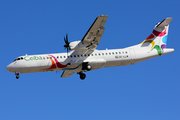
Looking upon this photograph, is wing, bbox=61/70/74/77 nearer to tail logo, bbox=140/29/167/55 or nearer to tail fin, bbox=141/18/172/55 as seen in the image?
tail fin, bbox=141/18/172/55

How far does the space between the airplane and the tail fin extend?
0.11 metres

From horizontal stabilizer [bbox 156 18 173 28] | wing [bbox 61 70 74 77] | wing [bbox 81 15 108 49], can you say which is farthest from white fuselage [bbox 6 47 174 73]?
horizontal stabilizer [bbox 156 18 173 28]

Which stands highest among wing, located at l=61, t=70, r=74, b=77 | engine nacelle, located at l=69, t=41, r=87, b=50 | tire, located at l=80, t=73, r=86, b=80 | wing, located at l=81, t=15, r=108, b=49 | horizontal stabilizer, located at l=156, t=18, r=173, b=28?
horizontal stabilizer, located at l=156, t=18, r=173, b=28

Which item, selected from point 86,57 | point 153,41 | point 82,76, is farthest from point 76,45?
point 153,41

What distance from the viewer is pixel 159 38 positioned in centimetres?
3114

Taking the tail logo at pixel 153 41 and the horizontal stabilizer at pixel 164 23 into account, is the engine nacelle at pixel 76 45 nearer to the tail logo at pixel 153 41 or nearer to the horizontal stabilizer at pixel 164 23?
the tail logo at pixel 153 41

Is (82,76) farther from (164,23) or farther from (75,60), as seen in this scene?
(164,23)

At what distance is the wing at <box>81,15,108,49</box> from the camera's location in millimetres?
25125

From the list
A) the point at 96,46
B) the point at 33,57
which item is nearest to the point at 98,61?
the point at 96,46

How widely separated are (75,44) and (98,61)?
3000 mm

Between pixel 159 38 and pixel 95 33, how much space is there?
8.70m

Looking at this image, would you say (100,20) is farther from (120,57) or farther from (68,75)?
(68,75)

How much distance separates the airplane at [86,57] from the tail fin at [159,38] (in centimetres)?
11

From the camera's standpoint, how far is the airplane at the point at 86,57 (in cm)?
2733
